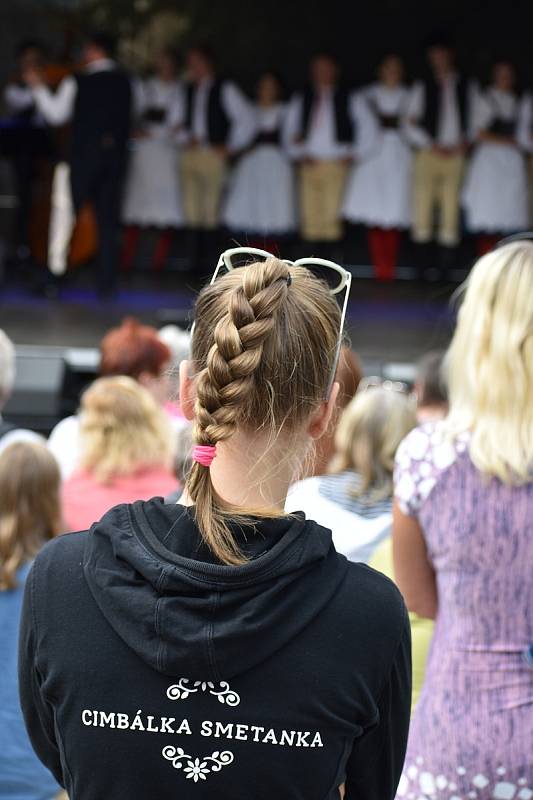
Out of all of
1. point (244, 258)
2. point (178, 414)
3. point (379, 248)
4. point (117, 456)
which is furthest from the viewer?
point (379, 248)

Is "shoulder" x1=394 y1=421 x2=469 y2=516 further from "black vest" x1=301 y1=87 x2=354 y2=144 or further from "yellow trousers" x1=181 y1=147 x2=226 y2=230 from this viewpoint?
"yellow trousers" x1=181 y1=147 x2=226 y2=230

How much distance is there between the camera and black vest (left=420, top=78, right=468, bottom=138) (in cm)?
819

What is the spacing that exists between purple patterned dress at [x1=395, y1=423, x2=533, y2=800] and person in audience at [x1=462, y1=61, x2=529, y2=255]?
23.4ft

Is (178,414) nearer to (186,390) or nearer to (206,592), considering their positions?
(186,390)

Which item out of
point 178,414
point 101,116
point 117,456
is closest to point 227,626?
point 117,456

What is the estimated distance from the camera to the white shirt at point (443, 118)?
8.21m

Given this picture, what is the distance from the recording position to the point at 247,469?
106cm

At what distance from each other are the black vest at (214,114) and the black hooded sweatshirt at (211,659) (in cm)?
758

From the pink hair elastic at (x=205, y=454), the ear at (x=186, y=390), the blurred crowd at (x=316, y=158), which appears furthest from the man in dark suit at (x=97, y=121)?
the pink hair elastic at (x=205, y=454)

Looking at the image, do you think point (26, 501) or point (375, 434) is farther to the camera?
point (375, 434)

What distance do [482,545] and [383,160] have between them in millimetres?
7136

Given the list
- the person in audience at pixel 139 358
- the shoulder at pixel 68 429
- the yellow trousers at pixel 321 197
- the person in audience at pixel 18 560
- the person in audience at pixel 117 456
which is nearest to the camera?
the person in audience at pixel 18 560

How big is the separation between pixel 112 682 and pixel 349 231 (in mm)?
8521

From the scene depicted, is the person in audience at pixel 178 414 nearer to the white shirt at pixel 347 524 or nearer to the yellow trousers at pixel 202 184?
the white shirt at pixel 347 524
